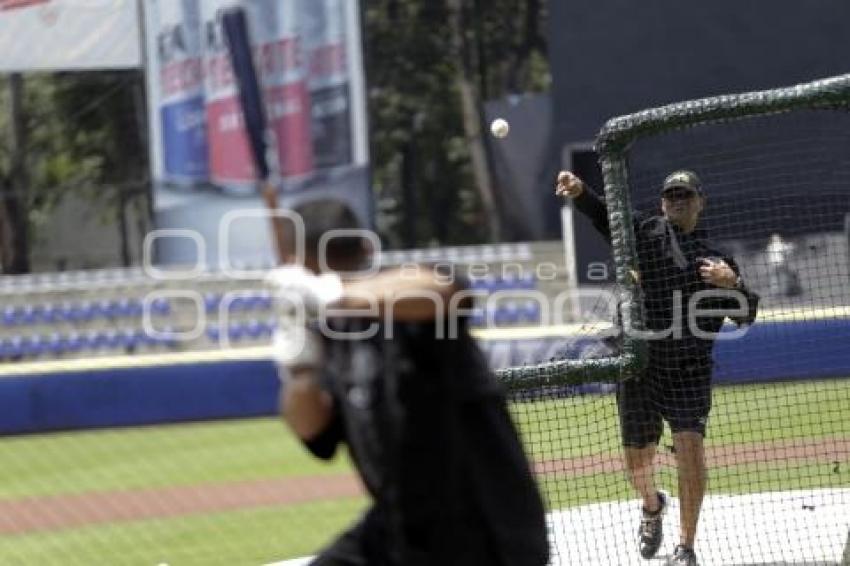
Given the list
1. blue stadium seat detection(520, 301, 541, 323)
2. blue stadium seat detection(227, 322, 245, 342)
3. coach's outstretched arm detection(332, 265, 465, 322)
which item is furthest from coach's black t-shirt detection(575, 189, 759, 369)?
blue stadium seat detection(227, 322, 245, 342)

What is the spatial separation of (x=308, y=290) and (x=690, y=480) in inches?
154

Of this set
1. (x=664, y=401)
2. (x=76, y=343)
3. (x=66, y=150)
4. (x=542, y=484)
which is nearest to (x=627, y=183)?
(x=664, y=401)

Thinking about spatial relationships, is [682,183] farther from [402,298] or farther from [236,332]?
[236,332]

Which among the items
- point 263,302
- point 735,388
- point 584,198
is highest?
point 584,198

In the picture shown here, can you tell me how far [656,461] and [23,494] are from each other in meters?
6.15

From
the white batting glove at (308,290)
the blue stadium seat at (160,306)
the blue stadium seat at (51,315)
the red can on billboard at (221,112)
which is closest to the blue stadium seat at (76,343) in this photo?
the blue stadium seat at (51,315)

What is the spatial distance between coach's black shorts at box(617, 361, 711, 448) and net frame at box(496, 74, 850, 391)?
21 cm

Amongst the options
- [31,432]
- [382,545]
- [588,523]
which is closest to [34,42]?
[31,432]

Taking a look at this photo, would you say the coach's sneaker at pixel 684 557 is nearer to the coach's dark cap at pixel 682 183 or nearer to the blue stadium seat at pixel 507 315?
the coach's dark cap at pixel 682 183

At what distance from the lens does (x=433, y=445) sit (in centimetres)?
466

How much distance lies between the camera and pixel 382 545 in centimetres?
515

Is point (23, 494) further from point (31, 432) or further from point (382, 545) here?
point (382, 545)

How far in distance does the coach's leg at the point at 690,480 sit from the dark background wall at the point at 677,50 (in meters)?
16.3

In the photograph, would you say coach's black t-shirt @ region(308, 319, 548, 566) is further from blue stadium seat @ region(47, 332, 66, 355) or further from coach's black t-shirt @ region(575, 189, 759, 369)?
blue stadium seat @ region(47, 332, 66, 355)
